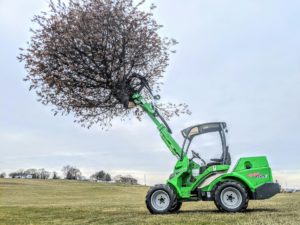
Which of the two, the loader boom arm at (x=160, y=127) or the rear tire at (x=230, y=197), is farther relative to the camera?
the loader boom arm at (x=160, y=127)

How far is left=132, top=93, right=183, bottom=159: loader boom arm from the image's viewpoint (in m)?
14.5

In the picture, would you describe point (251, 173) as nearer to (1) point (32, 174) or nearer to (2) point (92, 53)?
(2) point (92, 53)

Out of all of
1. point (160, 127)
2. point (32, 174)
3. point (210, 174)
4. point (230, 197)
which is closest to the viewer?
point (230, 197)

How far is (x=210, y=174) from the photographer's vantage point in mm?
13375

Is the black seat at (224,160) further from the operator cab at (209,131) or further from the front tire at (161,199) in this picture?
the front tire at (161,199)

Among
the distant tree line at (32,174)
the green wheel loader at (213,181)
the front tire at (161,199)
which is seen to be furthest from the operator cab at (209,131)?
the distant tree line at (32,174)

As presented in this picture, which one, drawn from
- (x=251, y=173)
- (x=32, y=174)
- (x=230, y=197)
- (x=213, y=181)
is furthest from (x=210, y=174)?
(x=32, y=174)

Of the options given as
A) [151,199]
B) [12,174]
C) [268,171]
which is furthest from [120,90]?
[12,174]

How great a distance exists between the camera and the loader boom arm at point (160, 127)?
47.5ft

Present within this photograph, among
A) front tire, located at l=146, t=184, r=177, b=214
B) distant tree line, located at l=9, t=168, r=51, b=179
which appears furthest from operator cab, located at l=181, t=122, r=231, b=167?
distant tree line, located at l=9, t=168, r=51, b=179

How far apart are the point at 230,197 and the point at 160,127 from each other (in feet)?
12.5

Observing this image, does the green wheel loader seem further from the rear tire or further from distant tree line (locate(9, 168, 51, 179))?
distant tree line (locate(9, 168, 51, 179))

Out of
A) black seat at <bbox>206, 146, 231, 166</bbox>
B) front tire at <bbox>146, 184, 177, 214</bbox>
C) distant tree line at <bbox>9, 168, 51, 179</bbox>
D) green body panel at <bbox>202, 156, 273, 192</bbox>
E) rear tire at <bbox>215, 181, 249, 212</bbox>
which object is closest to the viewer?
rear tire at <bbox>215, 181, 249, 212</bbox>

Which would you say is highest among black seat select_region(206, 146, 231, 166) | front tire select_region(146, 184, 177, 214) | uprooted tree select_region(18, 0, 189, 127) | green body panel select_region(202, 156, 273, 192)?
uprooted tree select_region(18, 0, 189, 127)
